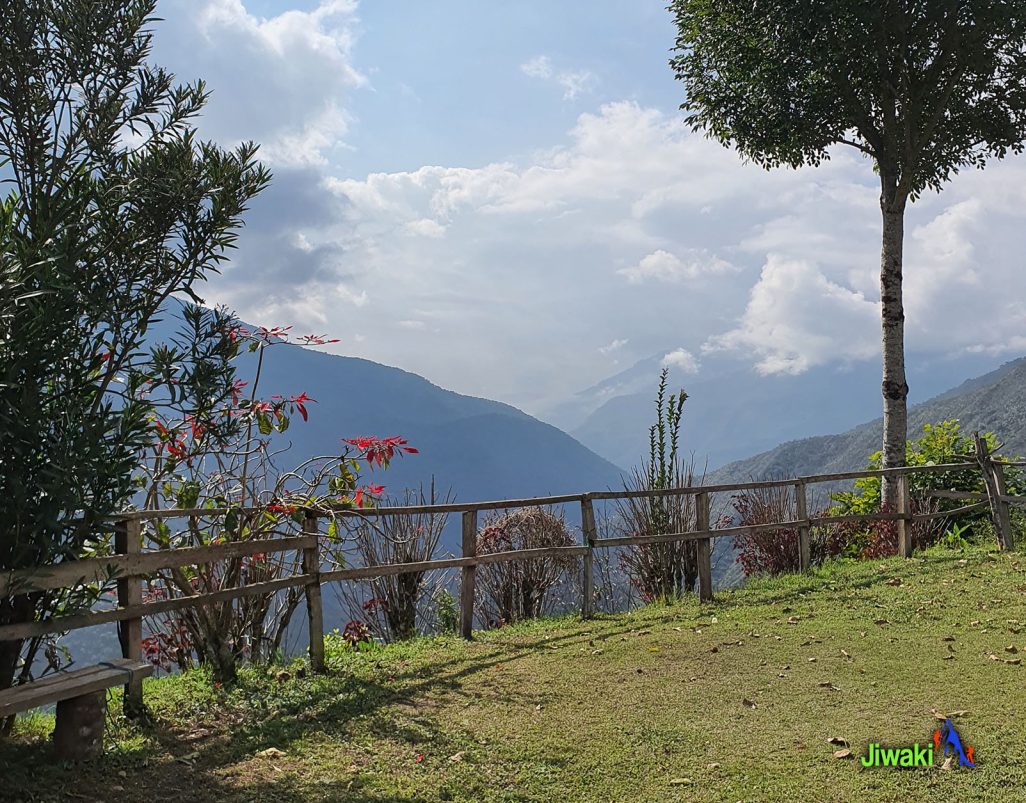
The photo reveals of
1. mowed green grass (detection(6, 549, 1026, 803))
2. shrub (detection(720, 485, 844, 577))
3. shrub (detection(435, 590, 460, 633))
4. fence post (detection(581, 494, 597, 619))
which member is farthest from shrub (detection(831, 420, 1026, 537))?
shrub (detection(435, 590, 460, 633))

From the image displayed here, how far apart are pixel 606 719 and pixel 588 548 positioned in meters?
3.46

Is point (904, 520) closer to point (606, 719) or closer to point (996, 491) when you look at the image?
point (996, 491)

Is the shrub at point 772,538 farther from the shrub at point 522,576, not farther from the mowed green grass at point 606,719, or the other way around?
the mowed green grass at point 606,719

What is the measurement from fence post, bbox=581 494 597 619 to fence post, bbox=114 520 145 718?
15.1 feet

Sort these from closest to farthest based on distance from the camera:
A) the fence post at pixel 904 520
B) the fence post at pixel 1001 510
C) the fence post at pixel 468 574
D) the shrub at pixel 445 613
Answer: the fence post at pixel 468 574
the shrub at pixel 445 613
the fence post at pixel 1001 510
the fence post at pixel 904 520

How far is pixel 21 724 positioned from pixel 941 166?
48.2 ft

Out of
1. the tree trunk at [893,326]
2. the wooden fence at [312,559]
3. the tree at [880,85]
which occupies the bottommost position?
the wooden fence at [312,559]

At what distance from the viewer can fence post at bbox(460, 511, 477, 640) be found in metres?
7.55

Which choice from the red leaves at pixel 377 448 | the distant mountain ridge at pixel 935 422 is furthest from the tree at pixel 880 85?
the distant mountain ridge at pixel 935 422

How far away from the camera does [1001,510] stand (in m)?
11.0

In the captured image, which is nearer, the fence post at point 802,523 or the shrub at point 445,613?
the shrub at point 445,613

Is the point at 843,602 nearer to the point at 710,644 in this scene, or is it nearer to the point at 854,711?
the point at 710,644

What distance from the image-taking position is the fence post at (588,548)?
28.2 ft

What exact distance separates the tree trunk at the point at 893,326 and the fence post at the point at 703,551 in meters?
4.70
